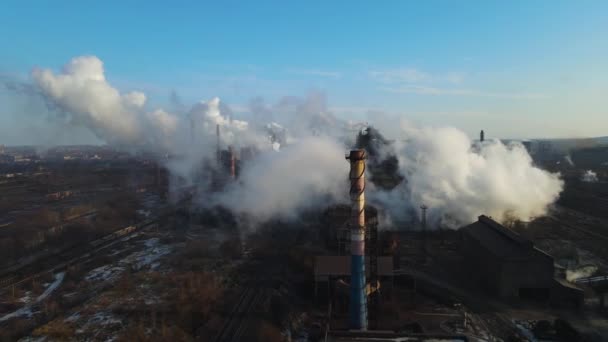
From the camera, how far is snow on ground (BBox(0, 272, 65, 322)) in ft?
65.9

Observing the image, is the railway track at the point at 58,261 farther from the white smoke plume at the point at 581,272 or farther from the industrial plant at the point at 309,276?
the white smoke plume at the point at 581,272

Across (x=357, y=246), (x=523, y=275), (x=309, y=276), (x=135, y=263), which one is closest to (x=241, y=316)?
(x=309, y=276)

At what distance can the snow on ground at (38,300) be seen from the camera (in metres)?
20.1

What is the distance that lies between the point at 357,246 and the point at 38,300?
1899cm

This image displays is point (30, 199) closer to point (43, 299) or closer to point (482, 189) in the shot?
point (43, 299)

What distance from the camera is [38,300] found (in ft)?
72.7

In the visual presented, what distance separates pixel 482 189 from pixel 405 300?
2102 centimetres

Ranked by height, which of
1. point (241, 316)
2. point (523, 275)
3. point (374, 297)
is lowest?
point (241, 316)

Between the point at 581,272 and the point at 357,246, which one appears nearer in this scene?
the point at 357,246

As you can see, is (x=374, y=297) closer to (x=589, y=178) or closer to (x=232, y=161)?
(x=232, y=161)

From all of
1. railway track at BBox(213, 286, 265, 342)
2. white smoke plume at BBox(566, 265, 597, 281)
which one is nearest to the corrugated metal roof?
white smoke plume at BBox(566, 265, 597, 281)

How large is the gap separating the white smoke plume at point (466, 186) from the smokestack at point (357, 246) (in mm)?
21917

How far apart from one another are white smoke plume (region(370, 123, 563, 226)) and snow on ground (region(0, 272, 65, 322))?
29.5m

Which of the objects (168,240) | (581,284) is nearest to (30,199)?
(168,240)
